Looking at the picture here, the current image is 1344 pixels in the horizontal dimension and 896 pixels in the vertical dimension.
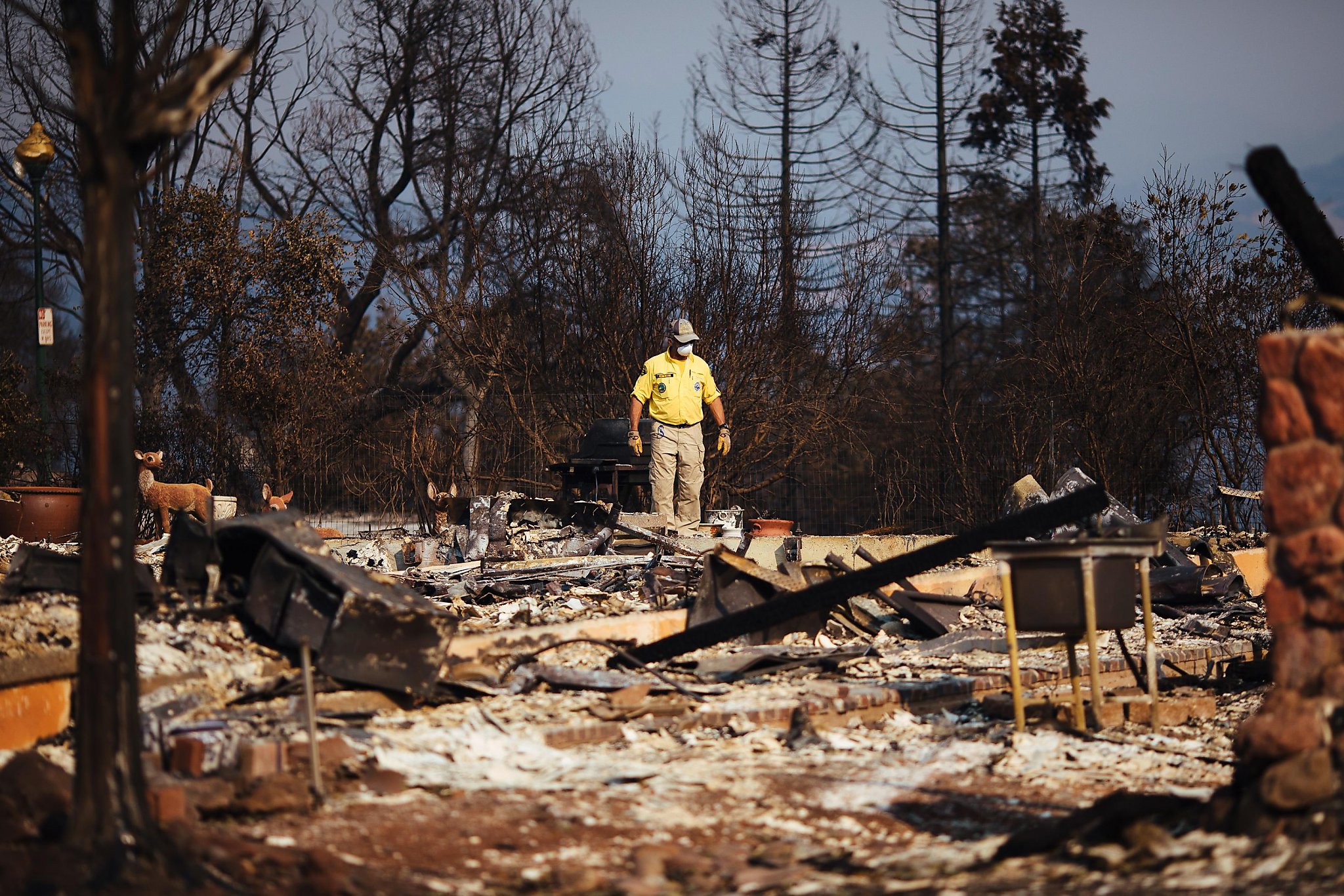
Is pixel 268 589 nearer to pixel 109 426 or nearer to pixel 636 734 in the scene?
pixel 636 734

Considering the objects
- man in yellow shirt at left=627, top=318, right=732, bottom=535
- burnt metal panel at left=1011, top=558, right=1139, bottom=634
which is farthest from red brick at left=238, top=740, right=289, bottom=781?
man in yellow shirt at left=627, top=318, right=732, bottom=535

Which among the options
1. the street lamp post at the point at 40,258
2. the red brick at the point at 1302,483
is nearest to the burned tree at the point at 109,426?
the red brick at the point at 1302,483

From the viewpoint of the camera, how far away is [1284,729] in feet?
12.5

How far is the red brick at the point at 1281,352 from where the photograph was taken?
13.1 ft

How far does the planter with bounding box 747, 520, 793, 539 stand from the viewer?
42.2ft

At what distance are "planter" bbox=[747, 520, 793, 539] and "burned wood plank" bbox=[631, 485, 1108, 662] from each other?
17.9 ft

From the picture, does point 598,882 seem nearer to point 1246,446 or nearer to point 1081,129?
point 1246,446

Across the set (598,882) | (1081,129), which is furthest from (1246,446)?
(1081,129)

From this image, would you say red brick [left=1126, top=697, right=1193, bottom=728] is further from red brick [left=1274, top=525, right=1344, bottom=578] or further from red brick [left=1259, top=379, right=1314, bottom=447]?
red brick [left=1259, top=379, right=1314, bottom=447]

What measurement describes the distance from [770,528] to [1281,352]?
909 centimetres

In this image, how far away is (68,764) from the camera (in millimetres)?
5125

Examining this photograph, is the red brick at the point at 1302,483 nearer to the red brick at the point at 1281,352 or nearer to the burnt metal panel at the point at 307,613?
the red brick at the point at 1281,352

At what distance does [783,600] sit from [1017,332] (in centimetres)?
2481

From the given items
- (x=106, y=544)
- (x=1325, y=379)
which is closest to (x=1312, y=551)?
(x=1325, y=379)
